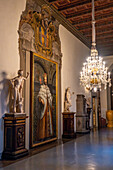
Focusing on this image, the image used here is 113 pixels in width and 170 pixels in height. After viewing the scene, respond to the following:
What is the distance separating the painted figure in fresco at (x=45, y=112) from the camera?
25.4 feet

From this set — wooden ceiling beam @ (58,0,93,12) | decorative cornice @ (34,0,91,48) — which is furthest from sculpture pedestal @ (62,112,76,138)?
wooden ceiling beam @ (58,0,93,12)

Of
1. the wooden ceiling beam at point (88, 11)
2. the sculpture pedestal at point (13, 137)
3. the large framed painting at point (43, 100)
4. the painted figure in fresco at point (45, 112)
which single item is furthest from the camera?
the wooden ceiling beam at point (88, 11)

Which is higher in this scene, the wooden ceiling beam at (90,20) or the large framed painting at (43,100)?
the wooden ceiling beam at (90,20)

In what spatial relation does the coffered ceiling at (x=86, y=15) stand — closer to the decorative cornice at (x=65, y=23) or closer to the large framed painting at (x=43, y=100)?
the decorative cornice at (x=65, y=23)

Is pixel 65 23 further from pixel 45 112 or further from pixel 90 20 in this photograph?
pixel 45 112

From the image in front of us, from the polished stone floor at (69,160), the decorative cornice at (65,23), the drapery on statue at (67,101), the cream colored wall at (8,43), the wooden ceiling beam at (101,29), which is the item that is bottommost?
the polished stone floor at (69,160)

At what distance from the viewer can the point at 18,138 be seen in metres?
5.76

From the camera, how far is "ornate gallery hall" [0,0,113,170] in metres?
5.69

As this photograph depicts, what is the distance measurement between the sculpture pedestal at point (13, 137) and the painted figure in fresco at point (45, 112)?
1816 millimetres

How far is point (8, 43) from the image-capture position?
249 inches

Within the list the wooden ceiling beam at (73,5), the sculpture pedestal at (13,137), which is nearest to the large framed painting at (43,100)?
the sculpture pedestal at (13,137)

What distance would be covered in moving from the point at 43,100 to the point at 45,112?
20.4 inches

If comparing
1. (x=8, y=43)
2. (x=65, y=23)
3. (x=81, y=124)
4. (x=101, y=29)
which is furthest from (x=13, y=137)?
(x=101, y=29)

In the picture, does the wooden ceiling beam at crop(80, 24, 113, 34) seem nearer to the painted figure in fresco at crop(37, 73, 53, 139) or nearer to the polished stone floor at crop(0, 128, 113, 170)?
the painted figure in fresco at crop(37, 73, 53, 139)
